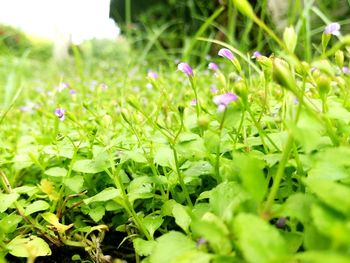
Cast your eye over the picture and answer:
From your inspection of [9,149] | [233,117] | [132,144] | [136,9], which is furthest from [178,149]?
[136,9]

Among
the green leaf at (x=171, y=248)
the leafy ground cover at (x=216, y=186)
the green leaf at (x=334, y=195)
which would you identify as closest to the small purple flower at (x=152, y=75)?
the leafy ground cover at (x=216, y=186)

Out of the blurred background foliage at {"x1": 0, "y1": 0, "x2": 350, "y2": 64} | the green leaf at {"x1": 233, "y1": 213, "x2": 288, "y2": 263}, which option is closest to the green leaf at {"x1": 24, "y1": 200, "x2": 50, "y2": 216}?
the green leaf at {"x1": 233, "y1": 213, "x2": 288, "y2": 263}

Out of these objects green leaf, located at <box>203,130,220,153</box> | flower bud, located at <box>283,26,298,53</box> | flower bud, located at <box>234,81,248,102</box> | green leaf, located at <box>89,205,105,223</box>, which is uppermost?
flower bud, located at <box>283,26,298,53</box>

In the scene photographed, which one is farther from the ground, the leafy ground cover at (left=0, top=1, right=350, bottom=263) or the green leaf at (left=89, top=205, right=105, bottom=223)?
the leafy ground cover at (left=0, top=1, right=350, bottom=263)

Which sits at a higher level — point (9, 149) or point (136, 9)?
point (136, 9)

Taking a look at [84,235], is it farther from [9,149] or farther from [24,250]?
[9,149]

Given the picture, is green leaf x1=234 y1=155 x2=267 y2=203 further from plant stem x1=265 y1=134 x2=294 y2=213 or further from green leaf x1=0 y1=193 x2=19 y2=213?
green leaf x1=0 y1=193 x2=19 y2=213

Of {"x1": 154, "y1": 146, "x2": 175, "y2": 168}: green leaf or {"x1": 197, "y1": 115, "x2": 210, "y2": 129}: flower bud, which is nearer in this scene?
{"x1": 197, "y1": 115, "x2": 210, "y2": 129}: flower bud
